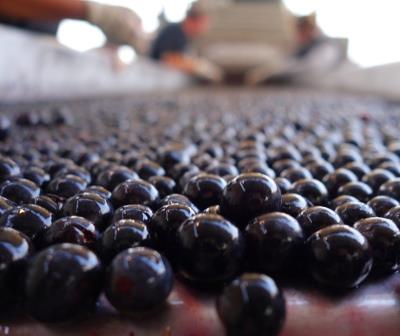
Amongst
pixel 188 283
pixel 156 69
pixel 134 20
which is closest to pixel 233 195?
pixel 188 283

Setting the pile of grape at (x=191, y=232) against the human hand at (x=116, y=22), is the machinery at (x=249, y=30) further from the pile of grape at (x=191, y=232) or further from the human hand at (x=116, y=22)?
the pile of grape at (x=191, y=232)

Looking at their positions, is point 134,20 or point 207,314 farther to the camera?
point 134,20

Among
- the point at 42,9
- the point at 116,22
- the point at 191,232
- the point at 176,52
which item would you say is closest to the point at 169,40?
the point at 176,52

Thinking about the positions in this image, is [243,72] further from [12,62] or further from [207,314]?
[207,314]

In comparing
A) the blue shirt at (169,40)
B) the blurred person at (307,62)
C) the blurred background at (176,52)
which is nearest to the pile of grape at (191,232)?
the blurred background at (176,52)

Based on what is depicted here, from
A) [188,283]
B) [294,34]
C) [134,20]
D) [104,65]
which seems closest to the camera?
[188,283]

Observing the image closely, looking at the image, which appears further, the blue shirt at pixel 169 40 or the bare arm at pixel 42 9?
the blue shirt at pixel 169 40
